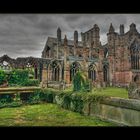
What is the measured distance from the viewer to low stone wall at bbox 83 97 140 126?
645 centimetres

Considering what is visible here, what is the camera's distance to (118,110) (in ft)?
22.9

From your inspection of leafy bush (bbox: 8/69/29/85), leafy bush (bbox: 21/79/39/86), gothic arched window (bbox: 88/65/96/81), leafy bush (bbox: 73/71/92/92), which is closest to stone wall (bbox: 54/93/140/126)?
leafy bush (bbox: 73/71/92/92)

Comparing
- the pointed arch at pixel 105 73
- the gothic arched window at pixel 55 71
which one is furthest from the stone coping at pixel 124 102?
the gothic arched window at pixel 55 71

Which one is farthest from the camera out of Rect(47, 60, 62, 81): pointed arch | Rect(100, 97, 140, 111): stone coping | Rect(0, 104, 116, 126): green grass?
Rect(47, 60, 62, 81): pointed arch

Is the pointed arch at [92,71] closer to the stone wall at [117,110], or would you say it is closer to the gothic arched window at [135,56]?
the gothic arched window at [135,56]

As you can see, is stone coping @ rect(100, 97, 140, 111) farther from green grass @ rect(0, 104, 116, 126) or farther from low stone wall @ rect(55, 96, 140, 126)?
green grass @ rect(0, 104, 116, 126)

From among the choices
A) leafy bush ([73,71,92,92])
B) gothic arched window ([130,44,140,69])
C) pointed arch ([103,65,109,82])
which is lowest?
leafy bush ([73,71,92,92])

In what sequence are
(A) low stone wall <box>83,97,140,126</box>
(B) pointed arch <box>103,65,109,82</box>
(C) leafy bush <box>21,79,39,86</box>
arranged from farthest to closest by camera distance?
1. (B) pointed arch <box>103,65,109,82</box>
2. (C) leafy bush <box>21,79,39,86</box>
3. (A) low stone wall <box>83,97,140,126</box>

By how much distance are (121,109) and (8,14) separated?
493cm

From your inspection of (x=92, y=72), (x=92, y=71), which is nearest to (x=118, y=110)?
(x=92, y=72)

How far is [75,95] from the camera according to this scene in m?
8.96
